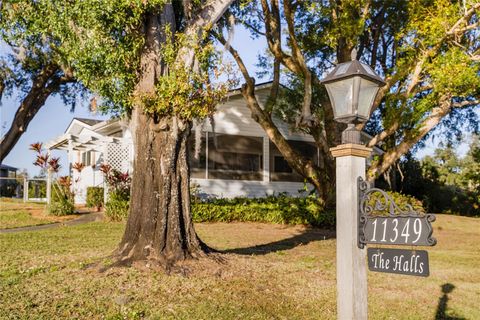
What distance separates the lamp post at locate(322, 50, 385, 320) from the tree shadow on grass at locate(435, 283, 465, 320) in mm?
3104

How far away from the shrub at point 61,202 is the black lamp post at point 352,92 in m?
13.7

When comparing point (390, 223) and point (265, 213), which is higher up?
point (390, 223)

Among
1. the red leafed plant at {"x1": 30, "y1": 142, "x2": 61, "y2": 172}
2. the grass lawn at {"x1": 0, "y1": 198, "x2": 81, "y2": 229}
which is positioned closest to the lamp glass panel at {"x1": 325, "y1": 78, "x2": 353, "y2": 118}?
the grass lawn at {"x1": 0, "y1": 198, "x2": 81, "y2": 229}

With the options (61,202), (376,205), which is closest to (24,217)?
(61,202)

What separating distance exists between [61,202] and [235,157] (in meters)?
7.31

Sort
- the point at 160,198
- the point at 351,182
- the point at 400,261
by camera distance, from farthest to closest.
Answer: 1. the point at 160,198
2. the point at 351,182
3. the point at 400,261

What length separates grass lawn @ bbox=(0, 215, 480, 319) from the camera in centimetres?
572

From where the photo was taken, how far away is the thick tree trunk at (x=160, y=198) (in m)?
7.46

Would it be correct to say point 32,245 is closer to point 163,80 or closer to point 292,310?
point 163,80

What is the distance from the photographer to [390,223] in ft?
11.8

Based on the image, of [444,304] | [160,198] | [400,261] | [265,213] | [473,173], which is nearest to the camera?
[400,261]

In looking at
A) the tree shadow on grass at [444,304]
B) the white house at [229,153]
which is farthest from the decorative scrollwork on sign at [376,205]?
the white house at [229,153]

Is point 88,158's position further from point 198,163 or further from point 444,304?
point 444,304

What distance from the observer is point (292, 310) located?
6203 millimetres
